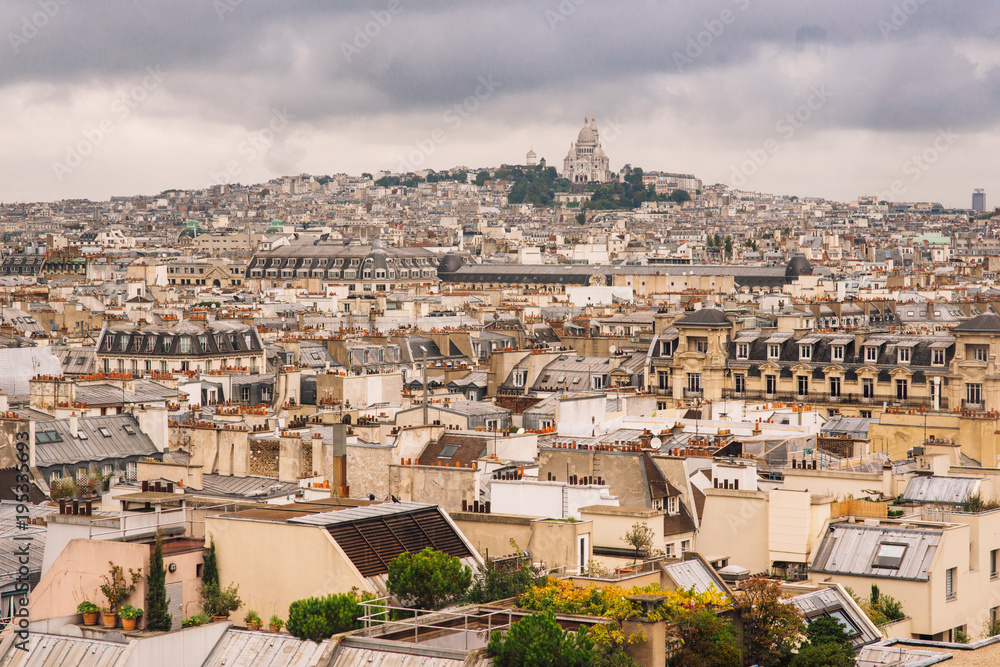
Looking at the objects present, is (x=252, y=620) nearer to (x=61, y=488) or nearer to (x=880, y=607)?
(x=880, y=607)

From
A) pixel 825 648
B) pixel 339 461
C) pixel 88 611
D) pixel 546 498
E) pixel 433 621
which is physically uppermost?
pixel 339 461

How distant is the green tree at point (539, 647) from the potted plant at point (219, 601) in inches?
177

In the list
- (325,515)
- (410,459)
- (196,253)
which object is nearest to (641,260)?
(196,253)

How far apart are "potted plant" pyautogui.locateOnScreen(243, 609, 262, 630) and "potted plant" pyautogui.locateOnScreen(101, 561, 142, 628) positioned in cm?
127

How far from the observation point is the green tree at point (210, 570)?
1938cm

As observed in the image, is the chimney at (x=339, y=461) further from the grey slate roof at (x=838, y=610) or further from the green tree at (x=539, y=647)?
the green tree at (x=539, y=647)

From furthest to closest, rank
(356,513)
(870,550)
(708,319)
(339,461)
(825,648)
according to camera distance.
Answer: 1. (708,319)
2. (339,461)
3. (870,550)
4. (356,513)
5. (825,648)

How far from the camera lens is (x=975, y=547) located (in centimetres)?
2348

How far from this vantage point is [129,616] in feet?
59.0

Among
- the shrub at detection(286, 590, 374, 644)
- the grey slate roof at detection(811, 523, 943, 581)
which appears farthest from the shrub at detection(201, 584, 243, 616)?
the grey slate roof at detection(811, 523, 943, 581)

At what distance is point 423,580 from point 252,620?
78.7 inches

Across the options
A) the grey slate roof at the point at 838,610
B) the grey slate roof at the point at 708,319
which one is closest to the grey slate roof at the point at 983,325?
the grey slate roof at the point at 708,319

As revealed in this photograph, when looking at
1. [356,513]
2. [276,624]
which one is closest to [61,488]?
[356,513]

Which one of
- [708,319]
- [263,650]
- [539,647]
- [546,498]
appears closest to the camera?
[539,647]
